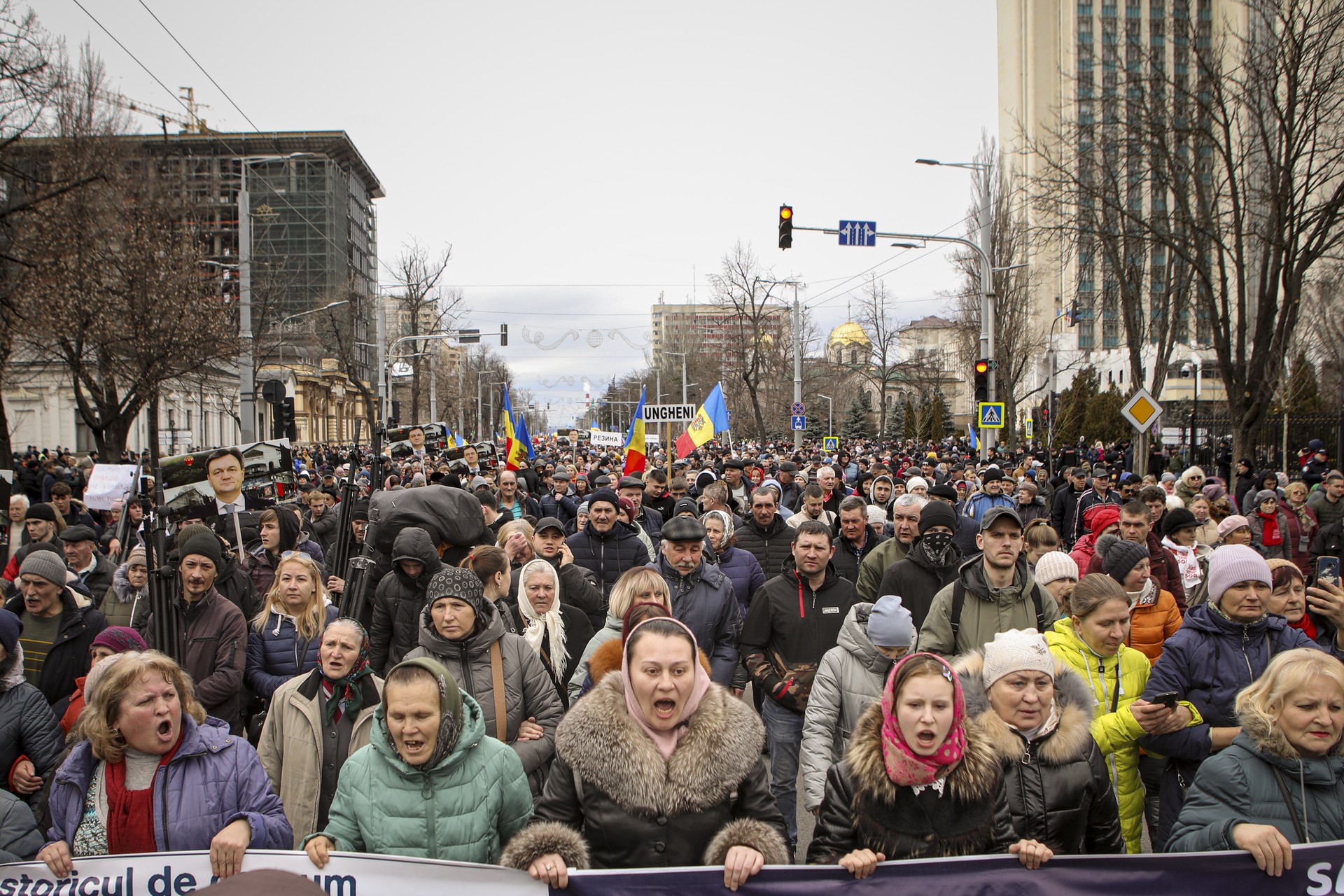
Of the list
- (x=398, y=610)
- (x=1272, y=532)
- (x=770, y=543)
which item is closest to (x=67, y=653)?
(x=398, y=610)

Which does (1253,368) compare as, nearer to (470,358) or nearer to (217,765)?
(217,765)

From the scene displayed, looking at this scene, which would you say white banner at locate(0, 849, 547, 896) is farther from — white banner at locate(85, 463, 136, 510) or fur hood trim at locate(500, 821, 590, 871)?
white banner at locate(85, 463, 136, 510)

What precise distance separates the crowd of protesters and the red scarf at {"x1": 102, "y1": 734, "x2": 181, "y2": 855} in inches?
0.4

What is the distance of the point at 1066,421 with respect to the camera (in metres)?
46.0

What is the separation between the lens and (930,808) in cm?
328

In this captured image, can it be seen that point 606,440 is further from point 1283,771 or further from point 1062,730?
point 1283,771

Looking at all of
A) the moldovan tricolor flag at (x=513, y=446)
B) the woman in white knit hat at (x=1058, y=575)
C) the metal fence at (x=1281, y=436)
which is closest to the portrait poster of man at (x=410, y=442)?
the moldovan tricolor flag at (x=513, y=446)

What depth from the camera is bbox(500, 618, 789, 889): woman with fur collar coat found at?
3332 millimetres

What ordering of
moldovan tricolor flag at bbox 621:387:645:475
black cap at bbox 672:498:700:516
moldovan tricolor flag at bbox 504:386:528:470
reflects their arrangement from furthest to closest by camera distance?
moldovan tricolor flag at bbox 504:386:528:470, moldovan tricolor flag at bbox 621:387:645:475, black cap at bbox 672:498:700:516

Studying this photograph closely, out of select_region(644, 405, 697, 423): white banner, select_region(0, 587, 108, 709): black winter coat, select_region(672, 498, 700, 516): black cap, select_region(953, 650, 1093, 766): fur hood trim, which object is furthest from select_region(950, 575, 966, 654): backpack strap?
select_region(644, 405, 697, 423): white banner

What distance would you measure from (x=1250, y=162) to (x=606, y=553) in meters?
17.9

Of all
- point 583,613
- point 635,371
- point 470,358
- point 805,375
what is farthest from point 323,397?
point 583,613

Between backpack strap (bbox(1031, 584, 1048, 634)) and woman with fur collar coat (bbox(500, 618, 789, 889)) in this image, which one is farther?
backpack strap (bbox(1031, 584, 1048, 634))

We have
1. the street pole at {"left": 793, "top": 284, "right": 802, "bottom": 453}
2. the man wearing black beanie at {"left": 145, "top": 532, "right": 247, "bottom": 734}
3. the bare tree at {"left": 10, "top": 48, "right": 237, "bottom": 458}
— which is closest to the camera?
the man wearing black beanie at {"left": 145, "top": 532, "right": 247, "bottom": 734}
